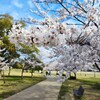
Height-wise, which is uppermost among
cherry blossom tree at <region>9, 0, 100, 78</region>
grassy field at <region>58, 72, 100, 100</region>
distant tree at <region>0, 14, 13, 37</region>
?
distant tree at <region>0, 14, 13, 37</region>

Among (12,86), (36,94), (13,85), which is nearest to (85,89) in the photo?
(12,86)

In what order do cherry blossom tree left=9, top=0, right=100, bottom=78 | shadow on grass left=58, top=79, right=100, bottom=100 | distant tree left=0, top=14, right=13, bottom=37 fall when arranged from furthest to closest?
1. distant tree left=0, top=14, right=13, bottom=37
2. shadow on grass left=58, top=79, right=100, bottom=100
3. cherry blossom tree left=9, top=0, right=100, bottom=78

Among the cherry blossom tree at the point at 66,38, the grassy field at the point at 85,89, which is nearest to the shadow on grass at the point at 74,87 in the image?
the grassy field at the point at 85,89

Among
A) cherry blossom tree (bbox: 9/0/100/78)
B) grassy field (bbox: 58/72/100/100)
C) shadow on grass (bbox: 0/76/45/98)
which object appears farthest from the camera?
shadow on grass (bbox: 0/76/45/98)

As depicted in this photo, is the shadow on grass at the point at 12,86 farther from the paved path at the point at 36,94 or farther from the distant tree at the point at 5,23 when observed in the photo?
the distant tree at the point at 5,23

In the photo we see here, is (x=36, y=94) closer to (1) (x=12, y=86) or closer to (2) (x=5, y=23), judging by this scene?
(1) (x=12, y=86)

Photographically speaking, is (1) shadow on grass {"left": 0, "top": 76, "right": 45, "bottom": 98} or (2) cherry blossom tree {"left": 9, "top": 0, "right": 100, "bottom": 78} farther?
(1) shadow on grass {"left": 0, "top": 76, "right": 45, "bottom": 98}

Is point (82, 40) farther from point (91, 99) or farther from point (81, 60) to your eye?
point (91, 99)

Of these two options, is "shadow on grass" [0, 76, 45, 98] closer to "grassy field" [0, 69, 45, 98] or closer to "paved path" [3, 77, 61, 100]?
"grassy field" [0, 69, 45, 98]

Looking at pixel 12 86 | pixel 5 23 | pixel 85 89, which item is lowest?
pixel 85 89

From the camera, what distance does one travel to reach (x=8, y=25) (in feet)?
75.6

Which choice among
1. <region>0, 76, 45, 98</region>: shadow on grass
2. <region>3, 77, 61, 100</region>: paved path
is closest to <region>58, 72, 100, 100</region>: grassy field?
<region>3, 77, 61, 100</region>: paved path

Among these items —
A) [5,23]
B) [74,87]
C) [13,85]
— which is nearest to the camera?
[13,85]

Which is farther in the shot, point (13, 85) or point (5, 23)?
point (5, 23)
